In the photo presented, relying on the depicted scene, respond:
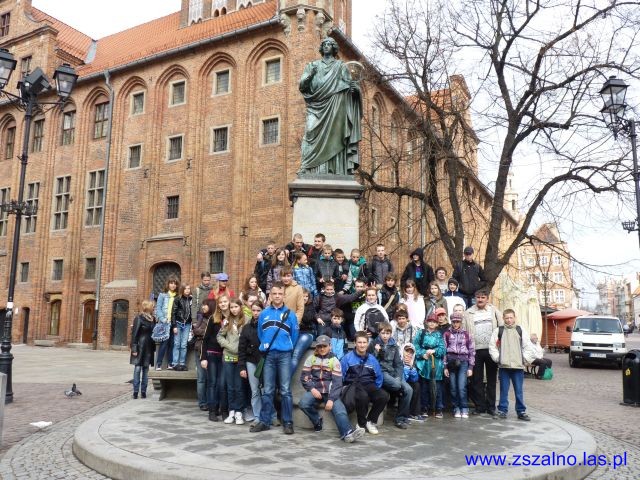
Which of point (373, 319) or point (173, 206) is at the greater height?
point (173, 206)

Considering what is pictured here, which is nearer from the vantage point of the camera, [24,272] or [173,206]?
[173,206]

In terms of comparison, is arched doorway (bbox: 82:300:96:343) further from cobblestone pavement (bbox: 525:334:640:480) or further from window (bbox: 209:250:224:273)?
cobblestone pavement (bbox: 525:334:640:480)

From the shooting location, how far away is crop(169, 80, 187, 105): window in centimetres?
2740

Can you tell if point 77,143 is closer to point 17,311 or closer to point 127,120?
point 127,120

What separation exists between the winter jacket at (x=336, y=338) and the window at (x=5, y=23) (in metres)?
35.9

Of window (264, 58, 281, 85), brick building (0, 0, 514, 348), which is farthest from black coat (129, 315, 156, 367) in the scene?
window (264, 58, 281, 85)

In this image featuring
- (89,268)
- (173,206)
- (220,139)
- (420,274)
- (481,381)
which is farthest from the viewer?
(89,268)

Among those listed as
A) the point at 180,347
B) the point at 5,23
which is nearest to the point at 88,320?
the point at 5,23

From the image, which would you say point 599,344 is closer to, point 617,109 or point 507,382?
point 617,109

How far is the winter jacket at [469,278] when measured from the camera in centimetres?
938

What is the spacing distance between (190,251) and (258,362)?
61.8ft

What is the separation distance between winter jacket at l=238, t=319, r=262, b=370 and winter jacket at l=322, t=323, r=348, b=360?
907 mm

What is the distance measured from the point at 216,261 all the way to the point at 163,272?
3.15m

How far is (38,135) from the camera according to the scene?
106 feet
